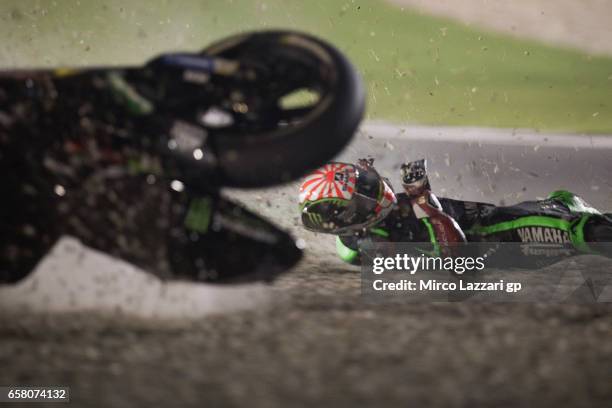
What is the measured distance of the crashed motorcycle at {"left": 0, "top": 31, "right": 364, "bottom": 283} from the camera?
2.54 metres

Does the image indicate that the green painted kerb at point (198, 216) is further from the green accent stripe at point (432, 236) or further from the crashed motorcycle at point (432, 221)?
the green accent stripe at point (432, 236)

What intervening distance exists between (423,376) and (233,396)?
621 mm

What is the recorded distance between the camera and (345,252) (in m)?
4.45

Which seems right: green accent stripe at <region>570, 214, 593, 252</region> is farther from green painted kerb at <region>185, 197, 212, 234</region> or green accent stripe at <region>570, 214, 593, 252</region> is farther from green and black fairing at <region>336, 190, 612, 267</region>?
green painted kerb at <region>185, 197, 212, 234</region>

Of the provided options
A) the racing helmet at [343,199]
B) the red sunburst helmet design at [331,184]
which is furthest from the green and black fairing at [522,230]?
the red sunburst helmet design at [331,184]

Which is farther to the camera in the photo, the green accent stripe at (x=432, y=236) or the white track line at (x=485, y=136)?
the white track line at (x=485, y=136)

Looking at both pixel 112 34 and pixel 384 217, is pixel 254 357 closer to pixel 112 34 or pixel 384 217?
pixel 384 217

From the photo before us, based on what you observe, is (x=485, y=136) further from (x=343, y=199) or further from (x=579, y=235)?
(x=343, y=199)

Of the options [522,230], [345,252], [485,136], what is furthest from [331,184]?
[485,136]

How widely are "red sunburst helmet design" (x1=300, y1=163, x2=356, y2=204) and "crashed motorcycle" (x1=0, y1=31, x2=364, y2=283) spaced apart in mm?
1323

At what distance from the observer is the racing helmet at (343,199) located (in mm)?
4016

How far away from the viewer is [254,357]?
2143 mm

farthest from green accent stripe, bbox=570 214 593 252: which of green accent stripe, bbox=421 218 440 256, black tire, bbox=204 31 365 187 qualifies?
black tire, bbox=204 31 365 187

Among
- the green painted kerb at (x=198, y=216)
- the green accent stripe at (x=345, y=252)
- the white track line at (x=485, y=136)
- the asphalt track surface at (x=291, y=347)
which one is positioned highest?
the white track line at (x=485, y=136)
